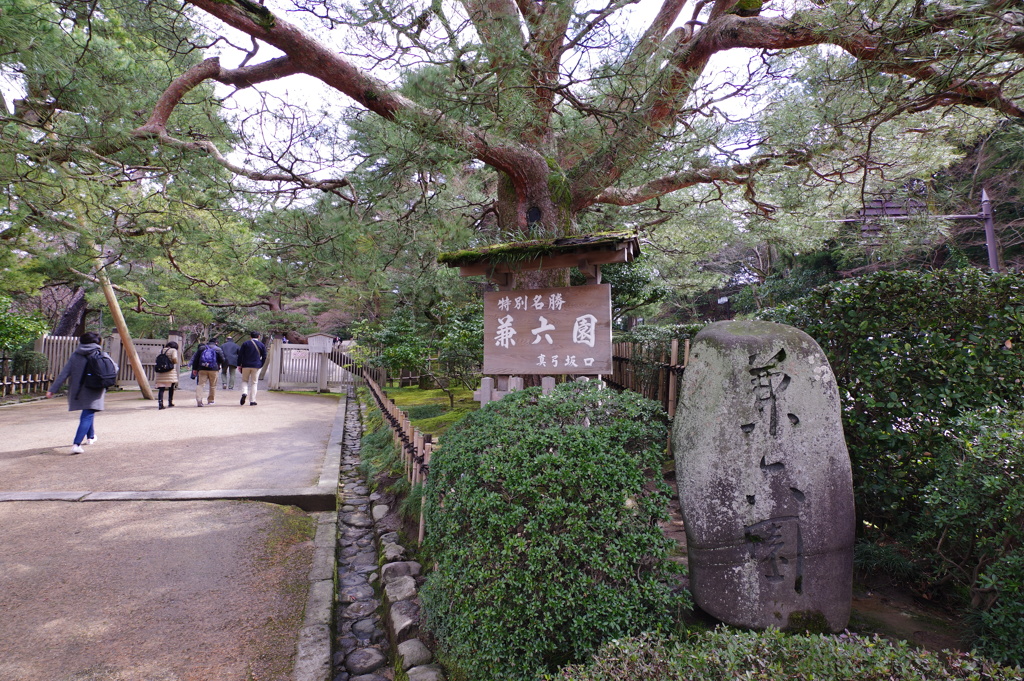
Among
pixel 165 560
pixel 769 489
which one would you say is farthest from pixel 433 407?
pixel 769 489

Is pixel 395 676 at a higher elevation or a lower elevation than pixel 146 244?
lower

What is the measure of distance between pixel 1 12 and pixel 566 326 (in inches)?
238

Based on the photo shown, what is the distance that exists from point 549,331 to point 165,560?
3559 millimetres

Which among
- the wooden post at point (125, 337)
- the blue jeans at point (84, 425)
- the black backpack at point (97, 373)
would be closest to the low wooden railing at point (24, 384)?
the wooden post at point (125, 337)

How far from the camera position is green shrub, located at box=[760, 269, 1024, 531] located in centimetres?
298

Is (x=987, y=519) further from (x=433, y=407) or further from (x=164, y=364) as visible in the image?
(x=164, y=364)

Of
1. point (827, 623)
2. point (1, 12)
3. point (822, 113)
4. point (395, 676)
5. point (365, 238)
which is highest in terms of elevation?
point (1, 12)

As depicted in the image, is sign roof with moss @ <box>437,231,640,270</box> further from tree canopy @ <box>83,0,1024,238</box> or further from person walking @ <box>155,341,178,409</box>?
person walking @ <box>155,341,178,409</box>

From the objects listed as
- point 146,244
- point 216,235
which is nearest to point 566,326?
point 216,235

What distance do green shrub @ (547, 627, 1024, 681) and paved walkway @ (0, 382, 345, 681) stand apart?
1695 millimetres

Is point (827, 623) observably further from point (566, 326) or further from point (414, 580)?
point (566, 326)

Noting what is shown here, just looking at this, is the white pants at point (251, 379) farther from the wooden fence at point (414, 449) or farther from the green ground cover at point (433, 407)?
the wooden fence at point (414, 449)

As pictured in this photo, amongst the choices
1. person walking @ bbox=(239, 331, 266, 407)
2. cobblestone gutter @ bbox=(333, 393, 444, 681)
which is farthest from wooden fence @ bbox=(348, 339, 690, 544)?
person walking @ bbox=(239, 331, 266, 407)

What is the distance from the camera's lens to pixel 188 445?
7.32 meters
